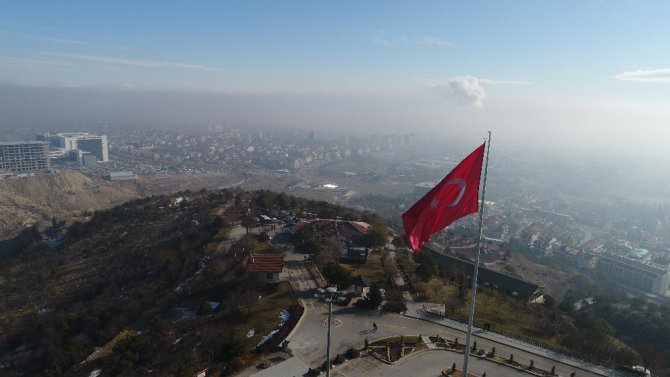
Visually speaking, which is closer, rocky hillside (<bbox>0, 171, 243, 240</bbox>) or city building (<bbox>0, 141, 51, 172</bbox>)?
rocky hillside (<bbox>0, 171, 243, 240</bbox>)

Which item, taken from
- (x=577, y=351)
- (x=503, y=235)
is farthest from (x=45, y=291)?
(x=503, y=235)

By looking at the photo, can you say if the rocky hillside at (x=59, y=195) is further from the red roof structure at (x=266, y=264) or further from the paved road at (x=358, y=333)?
the paved road at (x=358, y=333)

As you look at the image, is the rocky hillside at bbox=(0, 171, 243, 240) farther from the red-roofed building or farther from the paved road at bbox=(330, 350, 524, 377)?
the paved road at bbox=(330, 350, 524, 377)

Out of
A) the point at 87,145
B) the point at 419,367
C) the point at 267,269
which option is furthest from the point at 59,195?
the point at 419,367

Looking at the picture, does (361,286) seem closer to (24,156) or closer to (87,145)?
(24,156)

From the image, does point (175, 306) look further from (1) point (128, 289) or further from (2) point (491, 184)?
(2) point (491, 184)

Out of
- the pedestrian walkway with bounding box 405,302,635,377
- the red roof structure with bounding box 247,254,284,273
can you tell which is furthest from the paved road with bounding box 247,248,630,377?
the red roof structure with bounding box 247,254,284,273
